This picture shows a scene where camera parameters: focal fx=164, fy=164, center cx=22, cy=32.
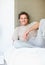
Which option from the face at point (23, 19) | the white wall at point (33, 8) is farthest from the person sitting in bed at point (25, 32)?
the white wall at point (33, 8)

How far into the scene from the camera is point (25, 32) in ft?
7.60

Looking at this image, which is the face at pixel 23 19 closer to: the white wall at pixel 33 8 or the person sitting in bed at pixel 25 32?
the person sitting in bed at pixel 25 32

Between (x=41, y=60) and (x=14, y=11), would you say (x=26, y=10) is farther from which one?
(x=41, y=60)

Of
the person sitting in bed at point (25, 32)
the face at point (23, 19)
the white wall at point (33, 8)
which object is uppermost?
the white wall at point (33, 8)

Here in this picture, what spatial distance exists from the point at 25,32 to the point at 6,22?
3.46ft

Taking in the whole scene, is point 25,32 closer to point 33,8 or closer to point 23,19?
point 23,19

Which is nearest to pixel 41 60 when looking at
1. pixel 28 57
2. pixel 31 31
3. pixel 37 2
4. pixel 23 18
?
pixel 28 57

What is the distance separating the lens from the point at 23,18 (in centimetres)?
303

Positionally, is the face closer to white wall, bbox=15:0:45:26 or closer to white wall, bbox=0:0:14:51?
white wall, bbox=15:0:45:26

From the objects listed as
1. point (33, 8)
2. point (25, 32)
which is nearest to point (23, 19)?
point (33, 8)

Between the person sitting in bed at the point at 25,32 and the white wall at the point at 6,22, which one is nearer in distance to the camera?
the person sitting in bed at the point at 25,32

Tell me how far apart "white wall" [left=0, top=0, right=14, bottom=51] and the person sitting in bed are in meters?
0.28

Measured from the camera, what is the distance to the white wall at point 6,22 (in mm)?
Answer: 3225

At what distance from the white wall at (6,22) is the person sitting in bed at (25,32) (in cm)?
28
